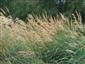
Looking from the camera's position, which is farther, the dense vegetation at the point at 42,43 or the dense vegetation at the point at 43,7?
the dense vegetation at the point at 43,7

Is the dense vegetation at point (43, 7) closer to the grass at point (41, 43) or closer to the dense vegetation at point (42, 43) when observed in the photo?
the dense vegetation at point (42, 43)

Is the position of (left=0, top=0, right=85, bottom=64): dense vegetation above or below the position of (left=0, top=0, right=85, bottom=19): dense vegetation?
above

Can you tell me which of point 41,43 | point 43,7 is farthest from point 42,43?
point 43,7

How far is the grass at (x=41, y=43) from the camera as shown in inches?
276

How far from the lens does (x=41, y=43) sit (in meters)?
7.55

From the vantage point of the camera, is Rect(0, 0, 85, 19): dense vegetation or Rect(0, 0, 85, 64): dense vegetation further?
Rect(0, 0, 85, 19): dense vegetation

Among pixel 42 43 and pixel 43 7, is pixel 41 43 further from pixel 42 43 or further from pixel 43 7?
pixel 43 7

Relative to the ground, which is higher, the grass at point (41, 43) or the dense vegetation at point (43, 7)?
the grass at point (41, 43)

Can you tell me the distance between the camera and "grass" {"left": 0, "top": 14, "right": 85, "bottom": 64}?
23.0ft

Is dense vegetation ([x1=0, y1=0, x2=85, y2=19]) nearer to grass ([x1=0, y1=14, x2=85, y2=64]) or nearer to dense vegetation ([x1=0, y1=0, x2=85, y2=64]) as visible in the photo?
dense vegetation ([x1=0, y1=0, x2=85, y2=64])

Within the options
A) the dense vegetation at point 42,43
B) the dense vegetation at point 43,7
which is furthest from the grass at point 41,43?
the dense vegetation at point 43,7

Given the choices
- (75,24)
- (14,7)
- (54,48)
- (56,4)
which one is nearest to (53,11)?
(56,4)

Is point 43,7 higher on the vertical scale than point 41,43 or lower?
lower

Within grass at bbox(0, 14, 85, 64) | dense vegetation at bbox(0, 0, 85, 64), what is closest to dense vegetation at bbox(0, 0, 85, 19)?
dense vegetation at bbox(0, 0, 85, 64)
